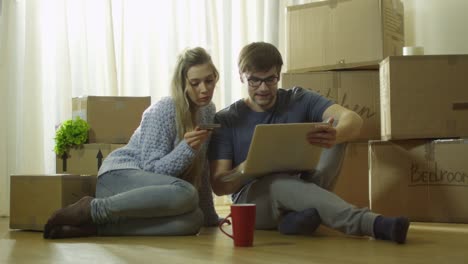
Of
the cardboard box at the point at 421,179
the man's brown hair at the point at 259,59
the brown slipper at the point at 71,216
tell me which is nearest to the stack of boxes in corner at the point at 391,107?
the cardboard box at the point at 421,179

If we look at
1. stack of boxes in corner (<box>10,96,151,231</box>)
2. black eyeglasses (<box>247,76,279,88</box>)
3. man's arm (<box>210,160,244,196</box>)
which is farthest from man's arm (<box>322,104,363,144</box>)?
stack of boxes in corner (<box>10,96,151,231</box>)

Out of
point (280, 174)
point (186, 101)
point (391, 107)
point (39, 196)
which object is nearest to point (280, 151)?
point (280, 174)

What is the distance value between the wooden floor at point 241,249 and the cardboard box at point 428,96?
510 millimetres

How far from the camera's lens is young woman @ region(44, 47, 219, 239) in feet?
5.48

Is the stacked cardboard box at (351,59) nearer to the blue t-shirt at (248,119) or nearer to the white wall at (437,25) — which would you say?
the white wall at (437,25)

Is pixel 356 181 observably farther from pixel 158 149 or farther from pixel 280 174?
pixel 158 149

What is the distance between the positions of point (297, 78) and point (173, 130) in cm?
90

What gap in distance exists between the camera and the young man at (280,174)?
159cm

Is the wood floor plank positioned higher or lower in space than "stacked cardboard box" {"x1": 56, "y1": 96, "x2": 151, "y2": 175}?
lower

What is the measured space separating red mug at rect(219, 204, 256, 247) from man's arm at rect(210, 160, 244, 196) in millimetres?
383

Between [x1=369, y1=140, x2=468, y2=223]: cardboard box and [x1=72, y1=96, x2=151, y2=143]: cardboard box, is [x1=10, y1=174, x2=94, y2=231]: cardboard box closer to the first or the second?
[x1=72, y1=96, x2=151, y2=143]: cardboard box

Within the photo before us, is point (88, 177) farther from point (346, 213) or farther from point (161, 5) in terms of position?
point (161, 5)

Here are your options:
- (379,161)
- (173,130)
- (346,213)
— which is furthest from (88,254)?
(379,161)

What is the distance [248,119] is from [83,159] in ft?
2.29
